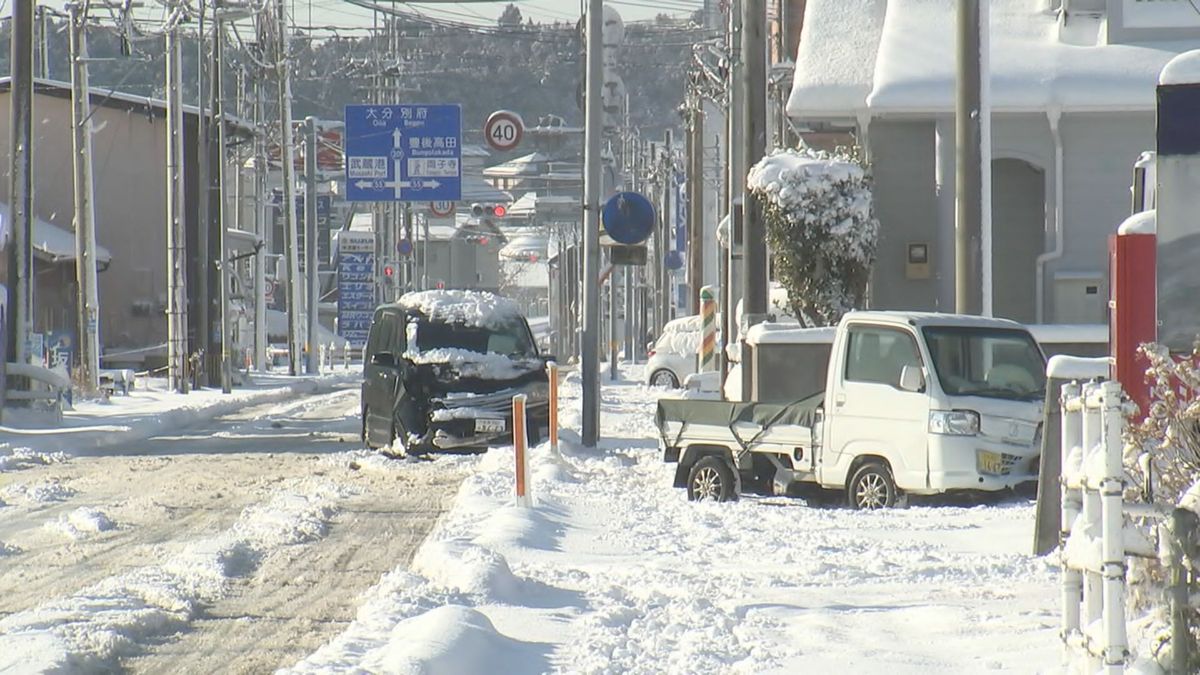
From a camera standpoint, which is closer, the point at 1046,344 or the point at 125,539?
the point at 125,539

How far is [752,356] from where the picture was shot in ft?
79.6

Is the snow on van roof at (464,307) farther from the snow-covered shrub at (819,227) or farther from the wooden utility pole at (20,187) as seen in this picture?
the wooden utility pole at (20,187)

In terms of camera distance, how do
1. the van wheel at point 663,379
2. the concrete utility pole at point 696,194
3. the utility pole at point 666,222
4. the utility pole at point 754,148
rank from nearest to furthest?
the utility pole at point 754,148, the van wheel at point 663,379, the concrete utility pole at point 696,194, the utility pole at point 666,222

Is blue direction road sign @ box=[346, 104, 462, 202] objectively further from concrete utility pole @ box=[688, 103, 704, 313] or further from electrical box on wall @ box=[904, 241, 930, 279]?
electrical box on wall @ box=[904, 241, 930, 279]

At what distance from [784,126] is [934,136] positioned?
11832mm

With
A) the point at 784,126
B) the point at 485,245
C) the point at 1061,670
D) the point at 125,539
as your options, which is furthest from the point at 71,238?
the point at 485,245

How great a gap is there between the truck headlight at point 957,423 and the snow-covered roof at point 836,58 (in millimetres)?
11532

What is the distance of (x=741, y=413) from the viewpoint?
668 inches

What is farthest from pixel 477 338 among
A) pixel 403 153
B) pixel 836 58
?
pixel 403 153

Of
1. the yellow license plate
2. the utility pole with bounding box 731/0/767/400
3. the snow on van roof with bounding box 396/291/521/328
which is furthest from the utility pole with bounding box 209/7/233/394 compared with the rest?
the yellow license plate

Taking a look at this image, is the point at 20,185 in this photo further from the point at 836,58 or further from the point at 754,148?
the point at 836,58

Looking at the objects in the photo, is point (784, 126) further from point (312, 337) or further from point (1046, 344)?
point (312, 337)

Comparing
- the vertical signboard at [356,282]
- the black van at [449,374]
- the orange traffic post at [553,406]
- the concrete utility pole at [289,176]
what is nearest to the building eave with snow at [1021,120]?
the black van at [449,374]

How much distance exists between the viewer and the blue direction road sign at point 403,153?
44375mm
